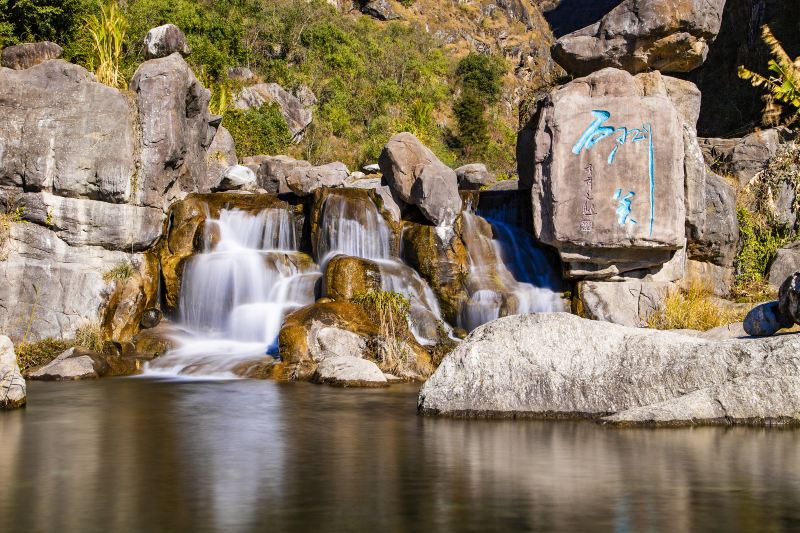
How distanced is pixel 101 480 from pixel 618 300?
12227 mm

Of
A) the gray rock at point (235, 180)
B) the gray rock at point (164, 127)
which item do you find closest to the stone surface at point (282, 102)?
the gray rock at point (235, 180)

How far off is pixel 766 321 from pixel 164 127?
12.1 meters

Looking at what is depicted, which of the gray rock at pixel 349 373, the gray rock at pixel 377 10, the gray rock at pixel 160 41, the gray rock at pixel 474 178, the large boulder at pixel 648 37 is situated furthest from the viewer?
the gray rock at pixel 377 10

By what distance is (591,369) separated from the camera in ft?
27.4

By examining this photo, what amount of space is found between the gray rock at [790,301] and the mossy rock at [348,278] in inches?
311

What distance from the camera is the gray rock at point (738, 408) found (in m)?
7.93

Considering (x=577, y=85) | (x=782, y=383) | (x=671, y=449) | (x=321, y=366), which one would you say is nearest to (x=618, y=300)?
(x=577, y=85)

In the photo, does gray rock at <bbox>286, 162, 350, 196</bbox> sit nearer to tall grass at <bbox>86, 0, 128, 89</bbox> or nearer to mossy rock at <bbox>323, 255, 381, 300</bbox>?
mossy rock at <bbox>323, 255, 381, 300</bbox>

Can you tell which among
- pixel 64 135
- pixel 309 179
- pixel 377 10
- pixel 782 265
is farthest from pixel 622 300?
pixel 377 10

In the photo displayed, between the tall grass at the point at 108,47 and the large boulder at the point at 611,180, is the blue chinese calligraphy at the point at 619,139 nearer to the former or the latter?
the large boulder at the point at 611,180

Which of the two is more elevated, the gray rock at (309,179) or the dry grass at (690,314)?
the gray rock at (309,179)

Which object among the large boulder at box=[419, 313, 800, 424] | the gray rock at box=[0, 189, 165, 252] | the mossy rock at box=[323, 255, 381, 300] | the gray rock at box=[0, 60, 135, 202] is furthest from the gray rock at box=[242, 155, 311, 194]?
the large boulder at box=[419, 313, 800, 424]

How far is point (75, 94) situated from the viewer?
52.3ft

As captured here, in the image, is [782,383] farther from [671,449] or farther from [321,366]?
[321,366]
